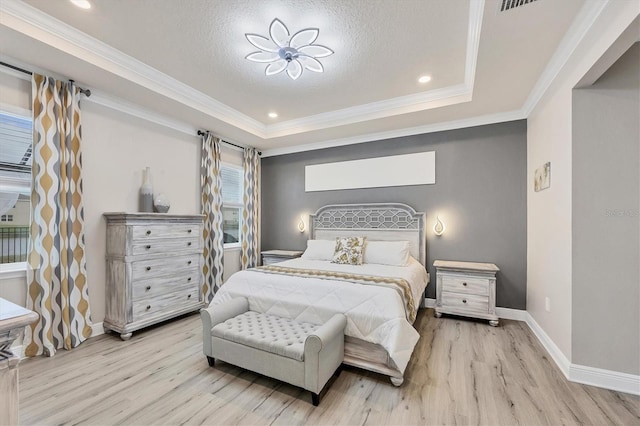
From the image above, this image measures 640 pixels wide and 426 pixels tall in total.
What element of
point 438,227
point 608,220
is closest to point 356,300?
point 608,220

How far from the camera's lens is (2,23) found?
2.03 metres

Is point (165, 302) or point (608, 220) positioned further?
point (165, 302)

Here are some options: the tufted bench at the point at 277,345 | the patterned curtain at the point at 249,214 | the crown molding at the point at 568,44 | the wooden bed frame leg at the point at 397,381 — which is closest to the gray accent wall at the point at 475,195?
the crown molding at the point at 568,44

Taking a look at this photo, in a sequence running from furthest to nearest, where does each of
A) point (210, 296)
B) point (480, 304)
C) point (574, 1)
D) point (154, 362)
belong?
point (210, 296)
point (480, 304)
point (154, 362)
point (574, 1)

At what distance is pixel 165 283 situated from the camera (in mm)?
3387

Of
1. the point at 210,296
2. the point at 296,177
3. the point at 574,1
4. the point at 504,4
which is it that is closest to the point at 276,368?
the point at 210,296

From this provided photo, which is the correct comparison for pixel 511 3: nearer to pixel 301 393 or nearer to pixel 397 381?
pixel 397 381

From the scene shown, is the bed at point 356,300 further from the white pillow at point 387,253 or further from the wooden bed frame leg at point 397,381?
the white pillow at point 387,253

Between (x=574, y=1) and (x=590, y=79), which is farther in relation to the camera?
(x=590, y=79)

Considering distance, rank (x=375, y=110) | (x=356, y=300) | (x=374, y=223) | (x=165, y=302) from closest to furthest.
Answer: (x=356, y=300), (x=165, y=302), (x=375, y=110), (x=374, y=223)

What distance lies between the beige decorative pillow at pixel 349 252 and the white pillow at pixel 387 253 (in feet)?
0.45

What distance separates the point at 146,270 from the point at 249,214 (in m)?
2.24

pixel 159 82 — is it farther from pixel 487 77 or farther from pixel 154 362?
pixel 487 77

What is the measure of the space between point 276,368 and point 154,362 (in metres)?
1.31
